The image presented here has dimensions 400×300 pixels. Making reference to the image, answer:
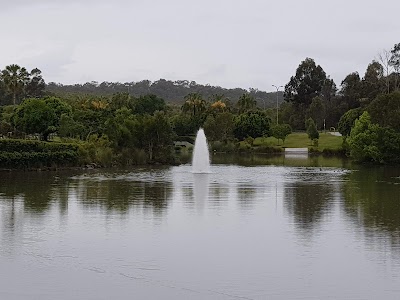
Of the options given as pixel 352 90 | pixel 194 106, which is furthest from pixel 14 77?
pixel 352 90

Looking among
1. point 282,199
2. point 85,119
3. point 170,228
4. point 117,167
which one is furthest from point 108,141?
point 170,228

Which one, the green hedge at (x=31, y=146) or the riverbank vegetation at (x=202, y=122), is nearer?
the green hedge at (x=31, y=146)

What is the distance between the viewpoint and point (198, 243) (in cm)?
1966

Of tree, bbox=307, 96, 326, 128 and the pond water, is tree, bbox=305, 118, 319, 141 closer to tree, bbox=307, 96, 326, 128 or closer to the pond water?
tree, bbox=307, 96, 326, 128

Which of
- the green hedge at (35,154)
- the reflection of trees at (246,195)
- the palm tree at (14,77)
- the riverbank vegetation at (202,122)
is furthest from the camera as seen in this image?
the palm tree at (14,77)

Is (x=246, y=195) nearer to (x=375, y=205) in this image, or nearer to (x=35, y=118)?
(x=375, y=205)

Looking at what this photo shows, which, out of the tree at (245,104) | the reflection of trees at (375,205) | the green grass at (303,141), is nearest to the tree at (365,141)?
the green grass at (303,141)

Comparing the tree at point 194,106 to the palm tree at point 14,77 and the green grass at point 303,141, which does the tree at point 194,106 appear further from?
the palm tree at point 14,77

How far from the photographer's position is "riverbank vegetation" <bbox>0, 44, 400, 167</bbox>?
63.5 metres

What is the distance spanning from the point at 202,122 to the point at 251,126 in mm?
7489

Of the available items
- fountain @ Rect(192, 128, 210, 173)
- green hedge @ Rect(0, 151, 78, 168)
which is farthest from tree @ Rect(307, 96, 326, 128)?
green hedge @ Rect(0, 151, 78, 168)

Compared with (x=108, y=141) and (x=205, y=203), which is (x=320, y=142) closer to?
(x=108, y=141)

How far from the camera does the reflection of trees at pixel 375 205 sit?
21.7 metres

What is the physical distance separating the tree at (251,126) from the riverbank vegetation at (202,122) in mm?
149
